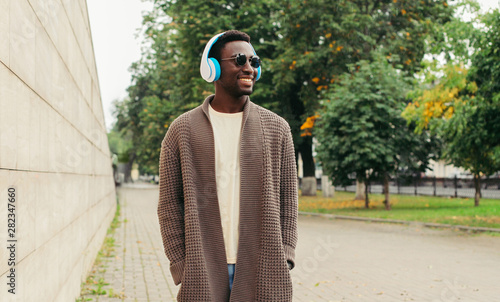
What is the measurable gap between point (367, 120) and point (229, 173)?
63.5 feet

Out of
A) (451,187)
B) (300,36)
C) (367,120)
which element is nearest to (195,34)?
(300,36)

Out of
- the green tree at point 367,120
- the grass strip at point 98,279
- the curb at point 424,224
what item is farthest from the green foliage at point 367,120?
the grass strip at point 98,279

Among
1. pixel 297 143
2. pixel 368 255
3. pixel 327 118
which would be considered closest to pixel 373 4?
pixel 327 118

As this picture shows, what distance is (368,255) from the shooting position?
35.7ft

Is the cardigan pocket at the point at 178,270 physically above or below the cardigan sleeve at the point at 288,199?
below

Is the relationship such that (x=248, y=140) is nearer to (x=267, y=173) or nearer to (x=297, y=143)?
(x=267, y=173)

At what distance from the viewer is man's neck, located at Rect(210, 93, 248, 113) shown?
9.05ft

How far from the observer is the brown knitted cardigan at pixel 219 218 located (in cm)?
256

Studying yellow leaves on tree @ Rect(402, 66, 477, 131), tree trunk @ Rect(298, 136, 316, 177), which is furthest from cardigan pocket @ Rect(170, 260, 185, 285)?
tree trunk @ Rect(298, 136, 316, 177)

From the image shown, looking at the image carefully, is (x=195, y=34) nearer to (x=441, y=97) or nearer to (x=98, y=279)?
(x=441, y=97)

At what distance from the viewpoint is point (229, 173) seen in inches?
105

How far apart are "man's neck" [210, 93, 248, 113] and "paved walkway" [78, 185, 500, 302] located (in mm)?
4611

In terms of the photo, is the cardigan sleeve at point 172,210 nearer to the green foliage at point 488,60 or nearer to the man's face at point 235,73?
the man's face at point 235,73

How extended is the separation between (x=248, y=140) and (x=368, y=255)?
8.70 meters
